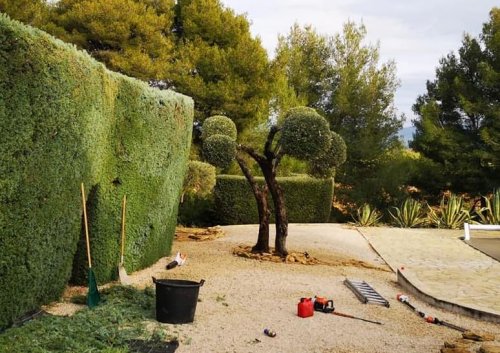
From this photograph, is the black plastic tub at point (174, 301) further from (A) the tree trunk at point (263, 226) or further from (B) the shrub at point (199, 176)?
(B) the shrub at point (199, 176)

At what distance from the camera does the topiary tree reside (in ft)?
32.1

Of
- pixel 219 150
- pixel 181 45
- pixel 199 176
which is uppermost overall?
pixel 181 45

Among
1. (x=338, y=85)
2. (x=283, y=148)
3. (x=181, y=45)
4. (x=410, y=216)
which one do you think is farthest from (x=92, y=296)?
(x=338, y=85)

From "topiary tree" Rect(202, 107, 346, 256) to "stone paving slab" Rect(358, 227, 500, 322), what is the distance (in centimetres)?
223

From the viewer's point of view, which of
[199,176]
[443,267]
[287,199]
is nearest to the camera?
[443,267]

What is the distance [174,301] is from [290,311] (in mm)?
1599

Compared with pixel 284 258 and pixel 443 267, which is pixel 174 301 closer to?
pixel 284 258

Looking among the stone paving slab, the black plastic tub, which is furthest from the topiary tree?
the black plastic tub

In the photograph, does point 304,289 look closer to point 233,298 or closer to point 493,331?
point 233,298

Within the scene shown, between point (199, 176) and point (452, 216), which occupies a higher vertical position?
point (199, 176)

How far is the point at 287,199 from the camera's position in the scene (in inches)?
706

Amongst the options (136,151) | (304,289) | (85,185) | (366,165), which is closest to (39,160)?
(85,185)

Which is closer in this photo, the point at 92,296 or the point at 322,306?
the point at 92,296

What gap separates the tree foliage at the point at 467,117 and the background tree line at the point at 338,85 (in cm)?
4
